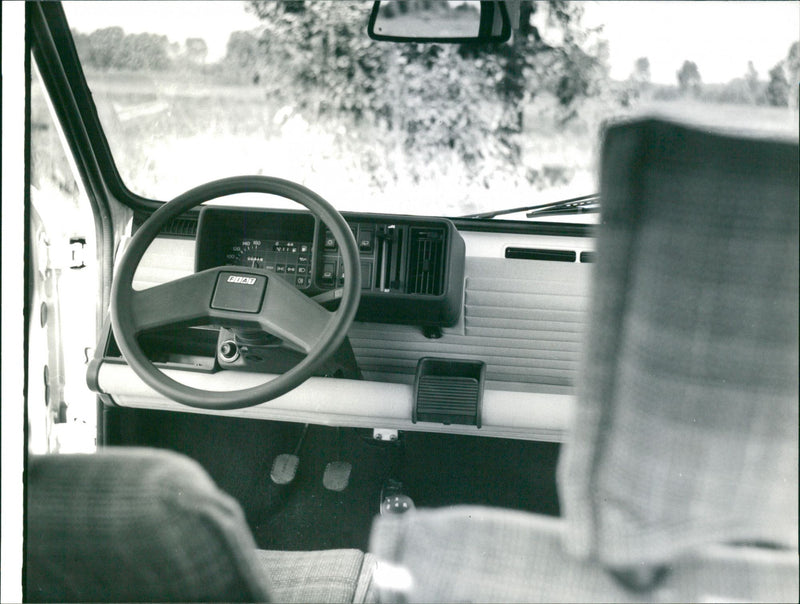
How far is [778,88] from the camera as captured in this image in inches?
35.4

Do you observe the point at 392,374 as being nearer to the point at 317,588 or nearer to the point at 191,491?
the point at 317,588

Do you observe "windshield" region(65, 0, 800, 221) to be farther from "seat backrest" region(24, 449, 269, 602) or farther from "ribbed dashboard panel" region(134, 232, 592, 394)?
"seat backrest" region(24, 449, 269, 602)

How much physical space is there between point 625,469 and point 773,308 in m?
0.22

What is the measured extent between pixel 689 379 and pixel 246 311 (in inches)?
31.3

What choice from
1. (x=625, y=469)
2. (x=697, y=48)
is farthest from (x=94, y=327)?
(x=697, y=48)

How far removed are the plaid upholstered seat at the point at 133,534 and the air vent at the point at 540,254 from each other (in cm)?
122

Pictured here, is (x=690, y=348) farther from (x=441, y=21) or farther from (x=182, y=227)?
(x=182, y=227)

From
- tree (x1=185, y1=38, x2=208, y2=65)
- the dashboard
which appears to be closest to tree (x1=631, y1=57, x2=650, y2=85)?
the dashboard

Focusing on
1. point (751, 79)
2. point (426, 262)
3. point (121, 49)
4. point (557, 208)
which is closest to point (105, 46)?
point (121, 49)

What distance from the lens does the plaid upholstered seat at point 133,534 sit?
2.32 ft

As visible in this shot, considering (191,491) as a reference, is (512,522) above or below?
below

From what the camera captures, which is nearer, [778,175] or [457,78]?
[778,175]

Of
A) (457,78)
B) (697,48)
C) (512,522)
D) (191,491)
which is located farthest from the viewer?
(457,78)

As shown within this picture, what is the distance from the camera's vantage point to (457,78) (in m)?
2.19
